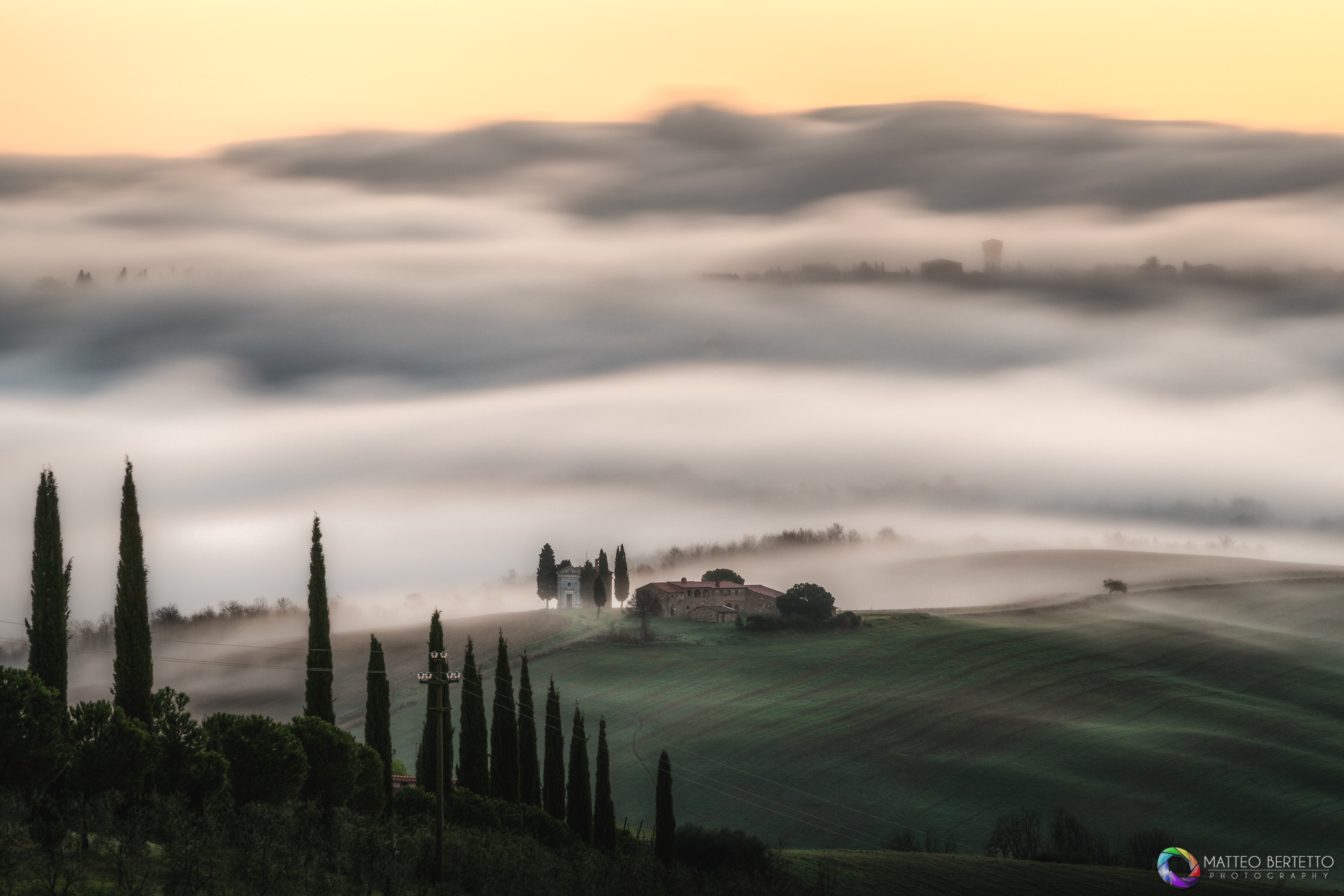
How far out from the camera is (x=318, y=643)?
196 ft

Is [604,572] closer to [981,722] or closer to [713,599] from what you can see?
[713,599]

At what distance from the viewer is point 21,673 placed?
42906 mm

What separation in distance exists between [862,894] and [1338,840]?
→ 1891 inches

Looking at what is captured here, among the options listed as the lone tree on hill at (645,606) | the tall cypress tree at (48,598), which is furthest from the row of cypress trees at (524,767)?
the lone tree on hill at (645,606)

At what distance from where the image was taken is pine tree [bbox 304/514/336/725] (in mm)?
58875

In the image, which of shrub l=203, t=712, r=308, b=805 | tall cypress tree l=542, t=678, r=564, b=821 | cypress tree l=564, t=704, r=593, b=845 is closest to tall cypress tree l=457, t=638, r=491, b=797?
tall cypress tree l=542, t=678, r=564, b=821

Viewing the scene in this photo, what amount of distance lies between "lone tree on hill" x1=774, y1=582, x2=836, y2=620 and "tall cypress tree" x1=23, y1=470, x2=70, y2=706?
4900 inches

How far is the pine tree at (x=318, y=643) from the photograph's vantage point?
58875 mm

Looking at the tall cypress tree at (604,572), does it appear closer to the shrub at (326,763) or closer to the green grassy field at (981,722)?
the green grassy field at (981,722)

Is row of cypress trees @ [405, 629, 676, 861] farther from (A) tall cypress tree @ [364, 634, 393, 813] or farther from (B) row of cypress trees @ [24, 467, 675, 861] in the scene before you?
(A) tall cypress tree @ [364, 634, 393, 813]

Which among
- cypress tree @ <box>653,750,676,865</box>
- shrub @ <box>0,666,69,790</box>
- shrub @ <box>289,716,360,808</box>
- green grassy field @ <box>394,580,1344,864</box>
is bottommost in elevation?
green grassy field @ <box>394,580,1344,864</box>

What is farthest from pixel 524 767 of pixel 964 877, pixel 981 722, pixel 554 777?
pixel 981 722

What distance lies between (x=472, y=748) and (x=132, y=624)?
23.9 m

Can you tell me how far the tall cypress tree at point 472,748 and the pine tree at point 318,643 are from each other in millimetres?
10627
